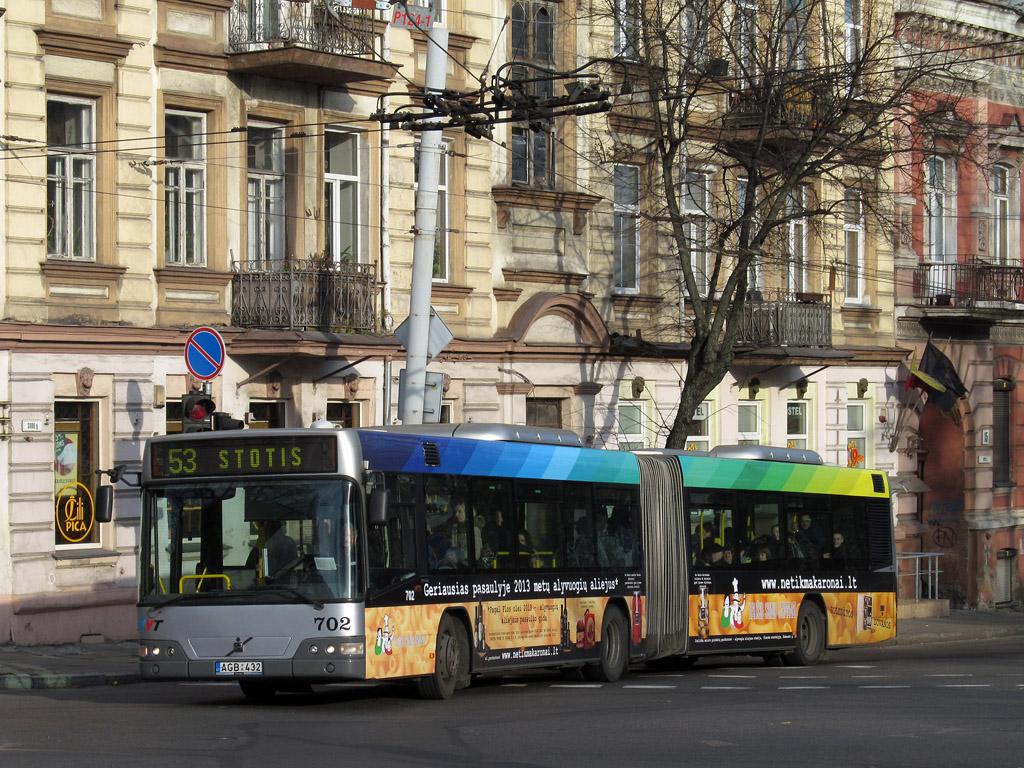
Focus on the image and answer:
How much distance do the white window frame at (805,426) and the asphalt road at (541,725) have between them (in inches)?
625

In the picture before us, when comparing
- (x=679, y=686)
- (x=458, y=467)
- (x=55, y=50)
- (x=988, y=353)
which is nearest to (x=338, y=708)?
(x=458, y=467)

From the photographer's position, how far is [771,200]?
29.3 m

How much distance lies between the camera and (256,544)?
14953mm

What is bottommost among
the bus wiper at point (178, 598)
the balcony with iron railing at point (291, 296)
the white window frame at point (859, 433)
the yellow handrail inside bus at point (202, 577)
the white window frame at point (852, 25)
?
the bus wiper at point (178, 598)

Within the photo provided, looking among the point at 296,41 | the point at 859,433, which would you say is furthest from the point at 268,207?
the point at 859,433

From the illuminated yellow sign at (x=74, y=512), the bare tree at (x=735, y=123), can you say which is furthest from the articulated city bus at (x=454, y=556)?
the illuminated yellow sign at (x=74, y=512)

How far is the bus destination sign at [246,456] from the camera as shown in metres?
15.0

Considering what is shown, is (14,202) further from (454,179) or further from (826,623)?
(826,623)

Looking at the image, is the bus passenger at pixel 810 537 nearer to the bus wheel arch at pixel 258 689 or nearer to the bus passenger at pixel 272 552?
the bus wheel arch at pixel 258 689

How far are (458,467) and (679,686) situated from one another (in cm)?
371

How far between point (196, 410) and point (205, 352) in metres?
1.20

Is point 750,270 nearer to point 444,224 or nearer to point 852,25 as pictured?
point 852,25

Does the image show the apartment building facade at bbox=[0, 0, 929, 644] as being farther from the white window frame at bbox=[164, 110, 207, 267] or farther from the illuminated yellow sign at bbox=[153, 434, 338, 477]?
the illuminated yellow sign at bbox=[153, 434, 338, 477]

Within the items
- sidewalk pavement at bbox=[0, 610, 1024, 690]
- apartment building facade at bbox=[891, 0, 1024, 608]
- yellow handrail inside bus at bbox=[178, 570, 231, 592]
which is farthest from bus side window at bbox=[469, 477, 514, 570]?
apartment building facade at bbox=[891, 0, 1024, 608]
